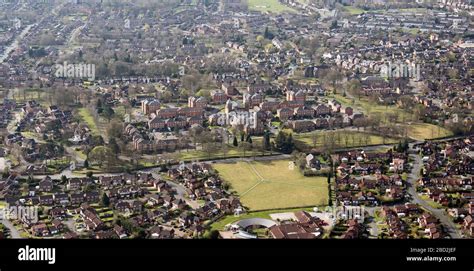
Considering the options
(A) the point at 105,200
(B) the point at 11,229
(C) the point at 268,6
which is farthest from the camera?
(C) the point at 268,6

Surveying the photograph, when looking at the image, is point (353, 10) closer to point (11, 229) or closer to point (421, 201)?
point (421, 201)

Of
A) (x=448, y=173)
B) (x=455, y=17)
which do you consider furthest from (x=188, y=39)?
(x=448, y=173)

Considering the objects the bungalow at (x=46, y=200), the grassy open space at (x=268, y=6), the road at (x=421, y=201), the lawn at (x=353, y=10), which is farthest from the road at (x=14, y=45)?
the lawn at (x=353, y=10)

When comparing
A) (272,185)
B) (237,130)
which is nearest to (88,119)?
(237,130)

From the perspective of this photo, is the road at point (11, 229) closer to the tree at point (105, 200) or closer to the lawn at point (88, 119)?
the tree at point (105, 200)

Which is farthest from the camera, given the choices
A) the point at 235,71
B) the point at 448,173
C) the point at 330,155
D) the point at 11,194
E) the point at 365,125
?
the point at 235,71
